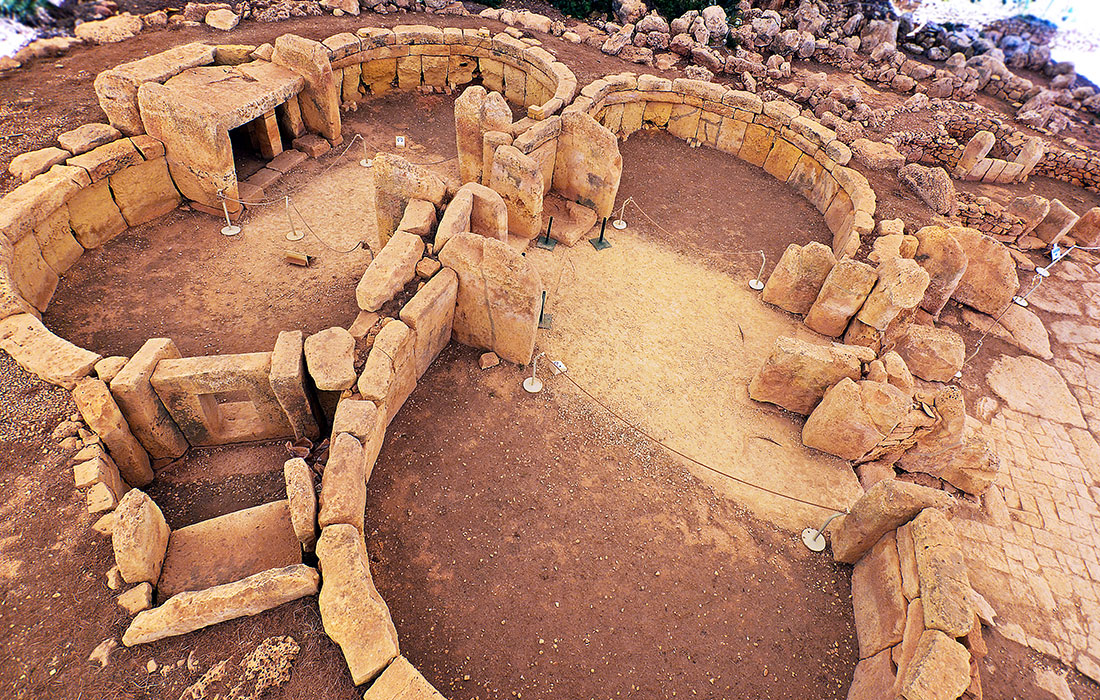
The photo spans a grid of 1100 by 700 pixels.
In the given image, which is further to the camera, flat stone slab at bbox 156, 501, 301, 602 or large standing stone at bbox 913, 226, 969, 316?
large standing stone at bbox 913, 226, 969, 316

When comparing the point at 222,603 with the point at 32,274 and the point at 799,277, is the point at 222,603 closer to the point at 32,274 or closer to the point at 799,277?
the point at 32,274

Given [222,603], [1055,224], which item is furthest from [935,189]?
[222,603]

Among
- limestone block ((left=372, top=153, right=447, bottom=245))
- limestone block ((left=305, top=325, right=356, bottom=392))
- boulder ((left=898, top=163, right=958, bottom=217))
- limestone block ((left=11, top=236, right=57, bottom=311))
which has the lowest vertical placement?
limestone block ((left=11, top=236, right=57, bottom=311))

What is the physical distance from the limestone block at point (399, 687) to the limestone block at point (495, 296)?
12.6 ft

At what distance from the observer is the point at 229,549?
485cm

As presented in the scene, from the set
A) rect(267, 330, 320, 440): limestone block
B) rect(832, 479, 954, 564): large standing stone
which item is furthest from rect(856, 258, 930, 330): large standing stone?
rect(267, 330, 320, 440): limestone block

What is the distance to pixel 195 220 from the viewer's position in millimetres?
8789

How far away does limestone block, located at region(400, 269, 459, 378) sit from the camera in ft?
20.7

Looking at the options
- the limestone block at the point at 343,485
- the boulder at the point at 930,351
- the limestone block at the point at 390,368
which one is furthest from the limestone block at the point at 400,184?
the boulder at the point at 930,351

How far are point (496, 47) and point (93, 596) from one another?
11.8m

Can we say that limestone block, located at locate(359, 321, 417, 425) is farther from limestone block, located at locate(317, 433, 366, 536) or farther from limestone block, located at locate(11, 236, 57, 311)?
limestone block, located at locate(11, 236, 57, 311)

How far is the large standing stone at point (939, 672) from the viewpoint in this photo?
13.6ft

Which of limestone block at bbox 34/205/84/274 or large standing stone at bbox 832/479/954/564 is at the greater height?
large standing stone at bbox 832/479/954/564

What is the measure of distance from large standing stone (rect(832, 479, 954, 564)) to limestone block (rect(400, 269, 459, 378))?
4845 millimetres
